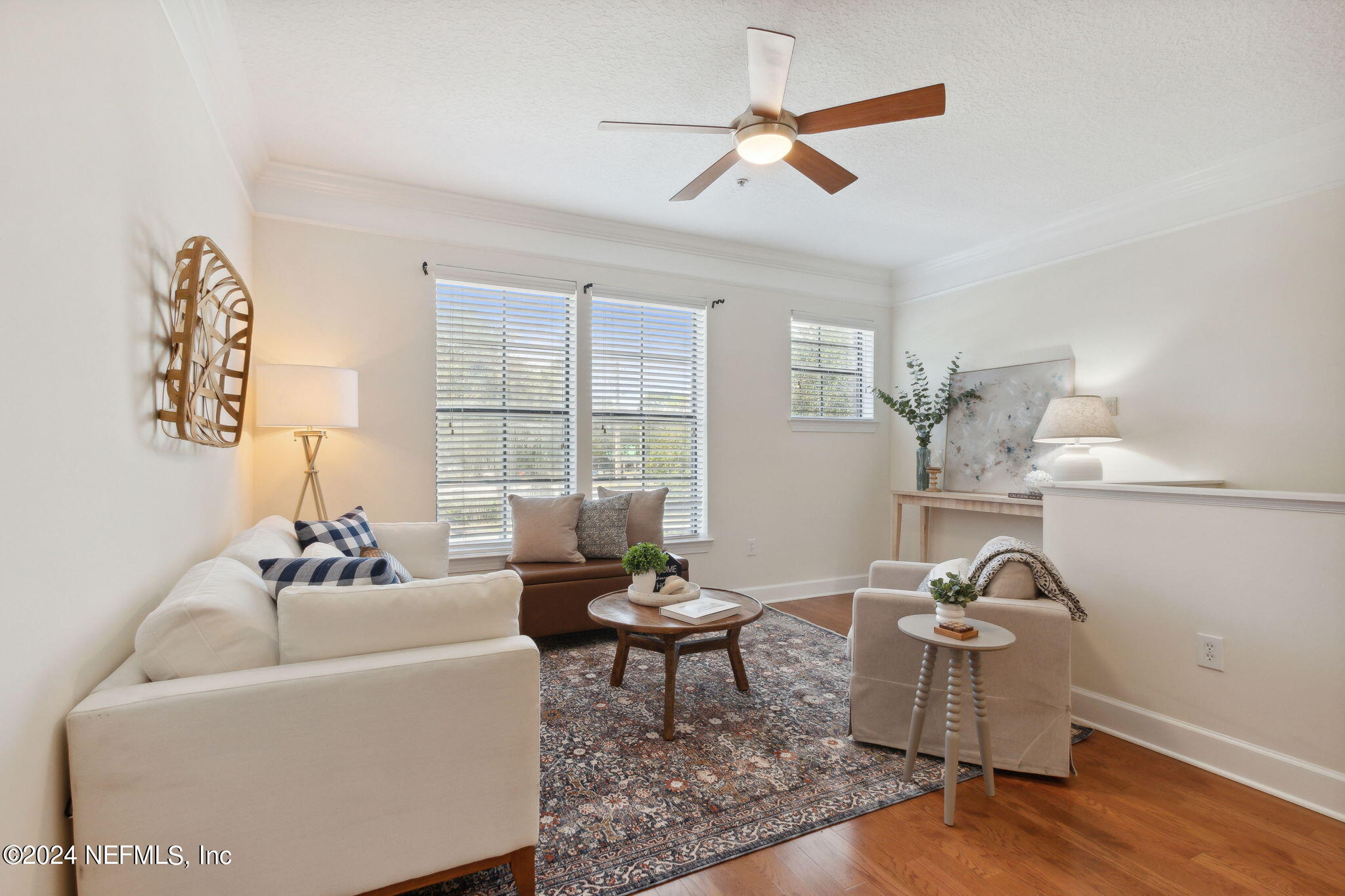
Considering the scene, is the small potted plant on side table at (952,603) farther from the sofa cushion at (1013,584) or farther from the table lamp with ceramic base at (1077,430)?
the table lamp with ceramic base at (1077,430)

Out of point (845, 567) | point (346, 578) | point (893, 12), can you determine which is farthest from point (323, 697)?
point (845, 567)

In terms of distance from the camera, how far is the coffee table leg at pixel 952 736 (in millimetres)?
1980

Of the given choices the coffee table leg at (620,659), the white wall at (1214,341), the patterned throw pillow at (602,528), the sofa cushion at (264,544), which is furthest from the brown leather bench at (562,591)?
the white wall at (1214,341)

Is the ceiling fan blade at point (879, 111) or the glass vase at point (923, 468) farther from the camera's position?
the glass vase at point (923, 468)

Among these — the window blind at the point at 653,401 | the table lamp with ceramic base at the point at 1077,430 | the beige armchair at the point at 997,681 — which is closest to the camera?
→ the beige armchair at the point at 997,681

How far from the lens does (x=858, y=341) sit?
17.9 ft

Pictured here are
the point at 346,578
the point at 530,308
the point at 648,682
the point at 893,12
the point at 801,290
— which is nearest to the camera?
the point at 346,578

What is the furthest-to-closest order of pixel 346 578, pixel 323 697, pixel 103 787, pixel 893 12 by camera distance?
pixel 893 12 → pixel 346 578 → pixel 323 697 → pixel 103 787

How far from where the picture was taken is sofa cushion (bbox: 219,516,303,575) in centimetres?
211

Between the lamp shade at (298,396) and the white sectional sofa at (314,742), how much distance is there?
5.16 feet

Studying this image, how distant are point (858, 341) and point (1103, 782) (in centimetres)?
388

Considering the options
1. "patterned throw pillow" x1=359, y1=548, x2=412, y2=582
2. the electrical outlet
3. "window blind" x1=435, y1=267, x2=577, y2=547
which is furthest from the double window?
the electrical outlet

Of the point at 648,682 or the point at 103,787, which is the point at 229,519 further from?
the point at 648,682

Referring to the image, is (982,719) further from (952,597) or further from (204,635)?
(204,635)
